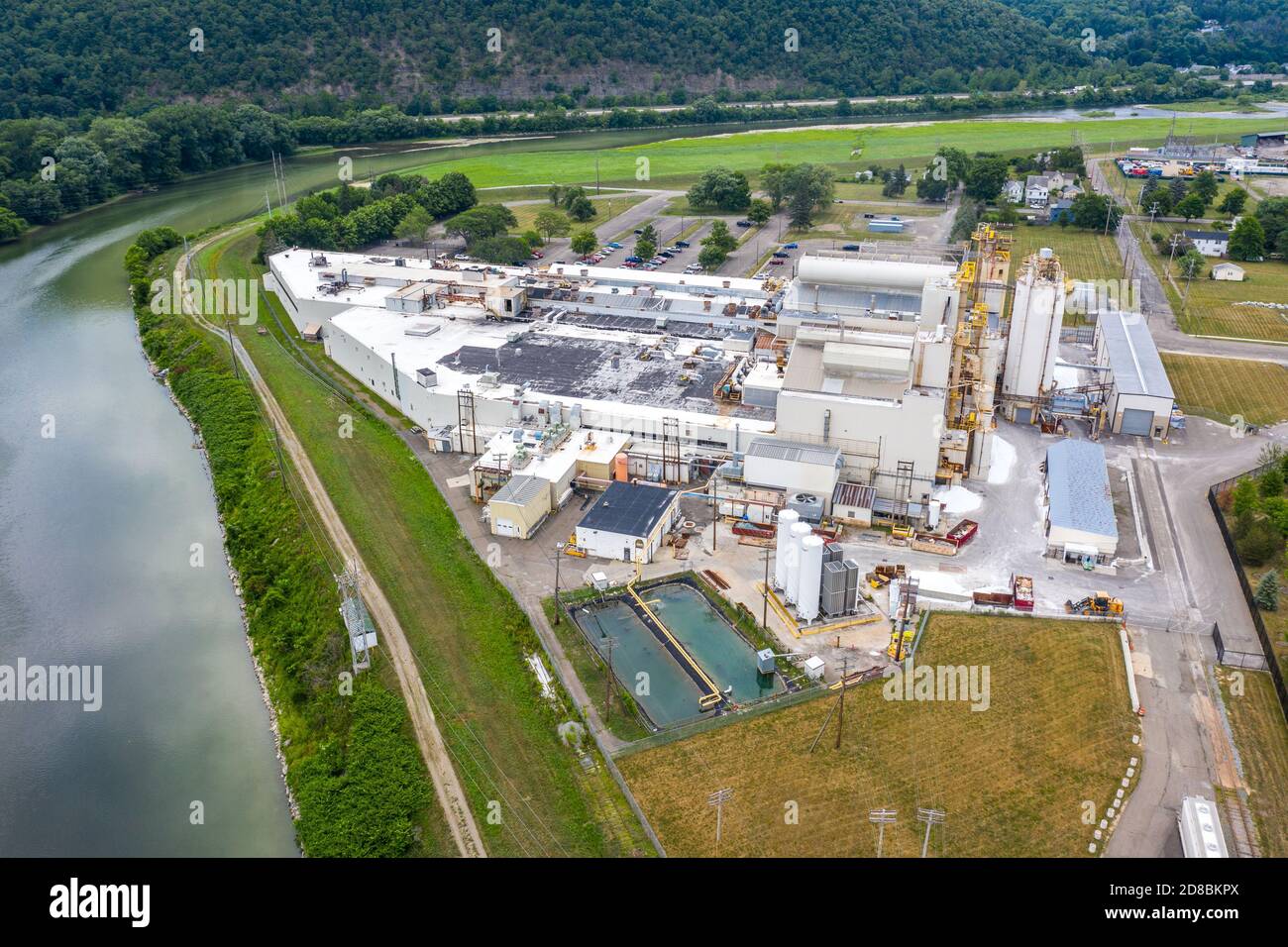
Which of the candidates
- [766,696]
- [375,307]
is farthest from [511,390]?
[766,696]

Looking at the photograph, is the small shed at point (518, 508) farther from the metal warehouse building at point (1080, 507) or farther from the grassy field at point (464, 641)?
the metal warehouse building at point (1080, 507)

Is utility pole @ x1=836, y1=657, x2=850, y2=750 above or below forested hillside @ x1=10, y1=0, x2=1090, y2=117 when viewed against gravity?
below

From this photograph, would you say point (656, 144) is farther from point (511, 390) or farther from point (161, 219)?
point (511, 390)

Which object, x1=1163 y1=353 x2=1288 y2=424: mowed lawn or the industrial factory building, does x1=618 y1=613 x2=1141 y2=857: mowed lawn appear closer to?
the industrial factory building

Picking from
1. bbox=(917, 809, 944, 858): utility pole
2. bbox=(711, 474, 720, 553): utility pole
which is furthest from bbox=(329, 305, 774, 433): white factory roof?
bbox=(917, 809, 944, 858): utility pole

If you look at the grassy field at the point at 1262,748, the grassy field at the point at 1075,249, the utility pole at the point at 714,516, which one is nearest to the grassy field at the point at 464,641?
the utility pole at the point at 714,516

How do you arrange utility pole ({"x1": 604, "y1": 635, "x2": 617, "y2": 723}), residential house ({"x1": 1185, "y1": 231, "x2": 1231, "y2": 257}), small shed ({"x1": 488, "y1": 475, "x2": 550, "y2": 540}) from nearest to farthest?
utility pole ({"x1": 604, "y1": 635, "x2": 617, "y2": 723}), small shed ({"x1": 488, "y1": 475, "x2": 550, "y2": 540}), residential house ({"x1": 1185, "y1": 231, "x2": 1231, "y2": 257})
